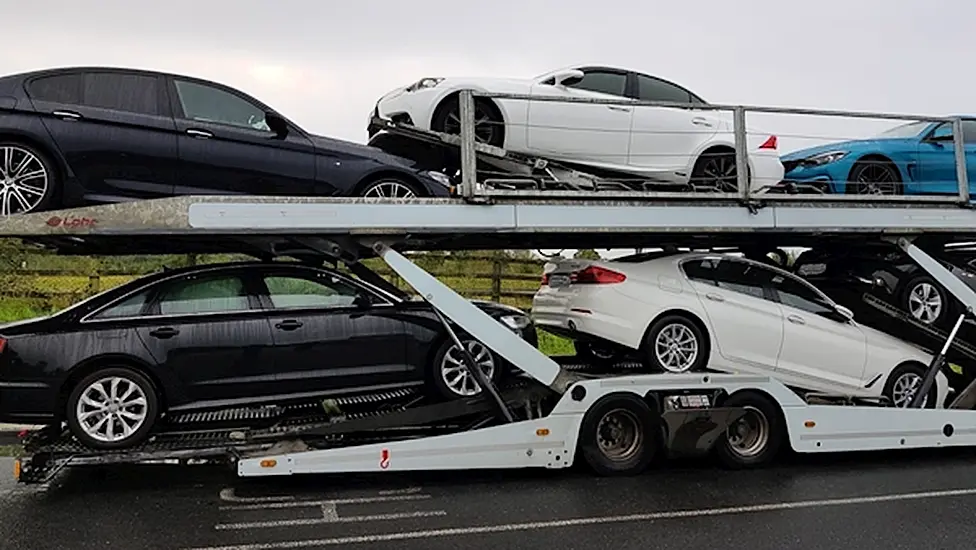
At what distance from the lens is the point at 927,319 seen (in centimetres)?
804

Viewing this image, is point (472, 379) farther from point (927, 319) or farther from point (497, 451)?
point (927, 319)

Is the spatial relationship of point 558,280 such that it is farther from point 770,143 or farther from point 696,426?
point 770,143

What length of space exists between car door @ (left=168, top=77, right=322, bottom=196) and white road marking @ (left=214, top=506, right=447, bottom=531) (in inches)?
92.0

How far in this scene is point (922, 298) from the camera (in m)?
8.08

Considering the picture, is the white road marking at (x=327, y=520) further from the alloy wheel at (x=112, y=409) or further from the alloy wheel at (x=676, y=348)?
the alloy wheel at (x=676, y=348)

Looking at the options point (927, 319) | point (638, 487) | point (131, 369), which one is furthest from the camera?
point (927, 319)

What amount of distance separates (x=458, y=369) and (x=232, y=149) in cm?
245

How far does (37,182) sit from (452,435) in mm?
3353

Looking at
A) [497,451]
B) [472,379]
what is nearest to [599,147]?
[472,379]

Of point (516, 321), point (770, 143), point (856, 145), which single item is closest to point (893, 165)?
point (856, 145)

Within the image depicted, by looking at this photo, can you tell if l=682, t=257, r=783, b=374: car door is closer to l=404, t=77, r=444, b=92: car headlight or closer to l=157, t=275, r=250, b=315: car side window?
l=404, t=77, r=444, b=92: car headlight

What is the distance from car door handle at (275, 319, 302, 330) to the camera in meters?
6.32

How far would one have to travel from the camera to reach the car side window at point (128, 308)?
602cm

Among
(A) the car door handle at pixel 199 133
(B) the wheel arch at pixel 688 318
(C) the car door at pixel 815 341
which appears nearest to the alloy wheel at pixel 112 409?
(A) the car door handle at pixel 199 133
